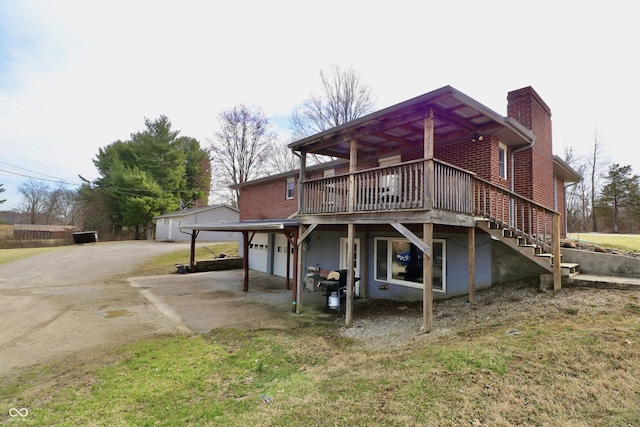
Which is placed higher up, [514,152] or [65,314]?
[514,152]

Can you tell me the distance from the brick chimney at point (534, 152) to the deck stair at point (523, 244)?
2.53 meters

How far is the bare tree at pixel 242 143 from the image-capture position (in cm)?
3759

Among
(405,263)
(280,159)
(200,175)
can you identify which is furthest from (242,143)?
(405,263)

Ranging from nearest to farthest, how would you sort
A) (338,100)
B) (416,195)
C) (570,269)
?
1. (416,195)
2. (570,269)
3. (338,100)

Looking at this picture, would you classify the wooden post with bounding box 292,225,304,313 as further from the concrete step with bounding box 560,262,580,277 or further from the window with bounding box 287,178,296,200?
the window with bounding box 287,178,296,200

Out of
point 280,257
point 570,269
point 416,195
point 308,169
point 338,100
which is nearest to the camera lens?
point 416,195

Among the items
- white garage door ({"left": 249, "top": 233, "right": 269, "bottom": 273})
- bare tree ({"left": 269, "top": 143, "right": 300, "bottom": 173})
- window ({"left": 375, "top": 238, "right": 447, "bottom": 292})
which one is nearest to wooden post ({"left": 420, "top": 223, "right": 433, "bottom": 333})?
window ({"left": 375, "top": 238, "right": 447, "bottom": 292})

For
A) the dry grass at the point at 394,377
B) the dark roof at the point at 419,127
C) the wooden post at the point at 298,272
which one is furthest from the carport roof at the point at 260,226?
the dry grass at the point at 394,377

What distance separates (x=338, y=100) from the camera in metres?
27.5

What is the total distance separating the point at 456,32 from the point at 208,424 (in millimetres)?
11664

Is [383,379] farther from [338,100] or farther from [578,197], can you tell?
[578,197]

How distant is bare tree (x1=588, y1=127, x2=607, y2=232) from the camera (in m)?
36.2

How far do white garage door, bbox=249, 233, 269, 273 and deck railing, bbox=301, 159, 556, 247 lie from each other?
883 cm

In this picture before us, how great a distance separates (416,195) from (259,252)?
1329cm
